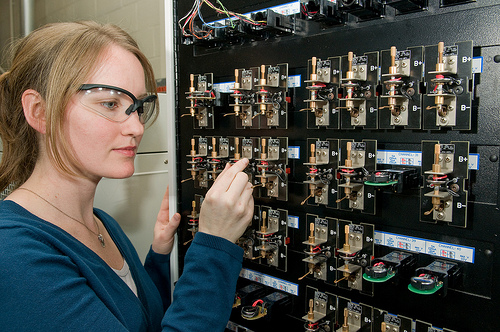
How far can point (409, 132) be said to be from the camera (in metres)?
1.21

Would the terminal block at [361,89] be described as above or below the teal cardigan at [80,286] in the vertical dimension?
above

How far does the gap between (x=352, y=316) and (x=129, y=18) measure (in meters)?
2.49

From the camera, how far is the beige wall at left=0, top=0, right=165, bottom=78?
2.75m

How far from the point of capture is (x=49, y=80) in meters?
0.96

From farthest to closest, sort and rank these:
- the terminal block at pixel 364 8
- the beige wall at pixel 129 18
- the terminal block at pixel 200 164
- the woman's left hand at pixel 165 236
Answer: the beige wall at pixel 129 18, the terminal block at pixel 200 164, the woman's left hand at pixel 165 236, the terminal block at pixel 364 8

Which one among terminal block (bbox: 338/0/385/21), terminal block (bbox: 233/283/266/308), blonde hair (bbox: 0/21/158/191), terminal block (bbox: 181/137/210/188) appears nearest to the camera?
blonde hair (bbox: 0/21/158/191)

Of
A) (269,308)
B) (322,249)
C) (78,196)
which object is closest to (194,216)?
(269,308)

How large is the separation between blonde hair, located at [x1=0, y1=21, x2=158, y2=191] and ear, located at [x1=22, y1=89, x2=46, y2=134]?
0.06 ft

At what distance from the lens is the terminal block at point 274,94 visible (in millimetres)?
1475

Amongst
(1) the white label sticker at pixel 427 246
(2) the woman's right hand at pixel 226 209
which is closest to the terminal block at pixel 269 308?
(1) the white label sticker at pixel 427 246

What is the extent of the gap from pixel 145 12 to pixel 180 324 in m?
2.44

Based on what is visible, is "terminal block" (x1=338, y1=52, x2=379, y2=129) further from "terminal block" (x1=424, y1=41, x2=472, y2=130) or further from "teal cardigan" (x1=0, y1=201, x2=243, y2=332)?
"teal cardigan" (x1=0, y1=201, x2=243, y2=332)

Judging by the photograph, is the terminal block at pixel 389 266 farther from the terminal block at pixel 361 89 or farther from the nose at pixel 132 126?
the nose at pixel 132 126

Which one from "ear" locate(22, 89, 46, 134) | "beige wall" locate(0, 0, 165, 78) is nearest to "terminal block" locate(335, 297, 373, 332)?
"ear" locate(22, 89, 46, 134)
